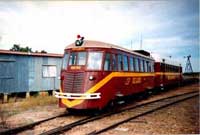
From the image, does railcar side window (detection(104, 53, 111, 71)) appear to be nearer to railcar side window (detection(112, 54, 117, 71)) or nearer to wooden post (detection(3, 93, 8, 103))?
railcar side window (detection(112, 54, 117, 71))

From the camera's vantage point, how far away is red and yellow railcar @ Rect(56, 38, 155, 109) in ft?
35.5

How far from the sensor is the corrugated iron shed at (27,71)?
17.3 metres

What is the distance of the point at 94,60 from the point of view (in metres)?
11.4

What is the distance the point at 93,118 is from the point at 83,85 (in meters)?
1.24

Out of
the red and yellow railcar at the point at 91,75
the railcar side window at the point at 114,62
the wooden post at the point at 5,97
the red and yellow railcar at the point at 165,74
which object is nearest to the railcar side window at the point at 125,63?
the red and yellow railcar at the point at 91,75

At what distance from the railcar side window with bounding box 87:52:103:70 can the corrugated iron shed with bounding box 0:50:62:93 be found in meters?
7.50

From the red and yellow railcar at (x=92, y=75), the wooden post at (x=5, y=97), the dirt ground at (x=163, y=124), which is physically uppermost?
the red and yellow railcar at (x=92, y=75)

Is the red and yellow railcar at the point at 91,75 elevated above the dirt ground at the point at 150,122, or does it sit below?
above

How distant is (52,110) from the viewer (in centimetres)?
1297

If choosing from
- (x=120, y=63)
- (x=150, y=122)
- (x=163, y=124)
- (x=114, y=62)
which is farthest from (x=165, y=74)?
(x=163, y=124)

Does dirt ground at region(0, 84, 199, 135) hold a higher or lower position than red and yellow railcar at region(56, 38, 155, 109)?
lower

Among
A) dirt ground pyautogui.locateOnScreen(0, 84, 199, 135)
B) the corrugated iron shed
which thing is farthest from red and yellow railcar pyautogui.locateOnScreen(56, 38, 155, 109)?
the corrugated iron shed

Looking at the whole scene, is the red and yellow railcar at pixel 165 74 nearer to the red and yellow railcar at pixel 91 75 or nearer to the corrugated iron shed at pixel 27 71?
the corrugated iron shed at pixel 27 71

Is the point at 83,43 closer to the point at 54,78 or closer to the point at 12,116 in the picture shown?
the point at 12,116
